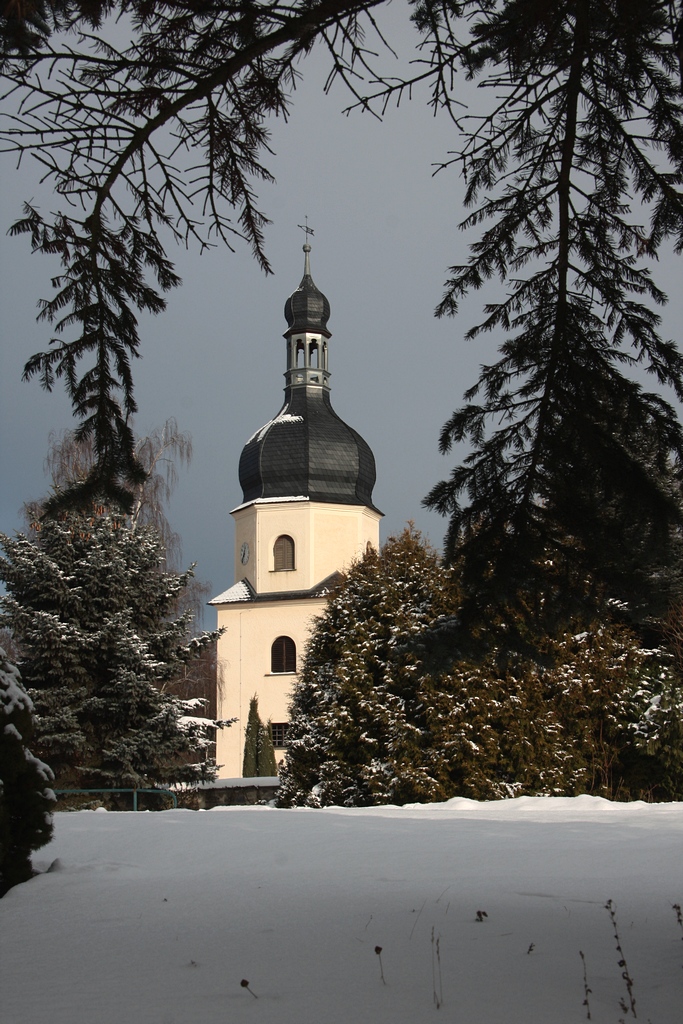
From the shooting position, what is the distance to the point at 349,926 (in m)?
5.32

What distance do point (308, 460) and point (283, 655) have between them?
725 cm

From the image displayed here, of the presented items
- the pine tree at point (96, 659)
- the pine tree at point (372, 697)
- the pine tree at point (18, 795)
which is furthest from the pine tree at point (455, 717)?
the pine tree at point (18, 795)

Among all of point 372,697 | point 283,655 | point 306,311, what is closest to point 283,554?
point 283,655

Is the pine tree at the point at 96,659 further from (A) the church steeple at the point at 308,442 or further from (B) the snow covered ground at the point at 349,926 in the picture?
(A) the church steeple at the point at 308,442

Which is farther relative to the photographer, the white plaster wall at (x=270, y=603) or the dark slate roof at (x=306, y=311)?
the dark slate roof at (x=306, y=311)

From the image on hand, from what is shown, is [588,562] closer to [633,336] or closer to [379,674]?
[633,336]

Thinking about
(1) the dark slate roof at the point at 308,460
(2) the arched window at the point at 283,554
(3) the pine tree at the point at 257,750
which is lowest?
(3) the pine tree at the point at 257,750

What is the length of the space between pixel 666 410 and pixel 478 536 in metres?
1.10

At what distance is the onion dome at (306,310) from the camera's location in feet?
132

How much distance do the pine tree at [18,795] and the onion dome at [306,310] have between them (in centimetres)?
3429

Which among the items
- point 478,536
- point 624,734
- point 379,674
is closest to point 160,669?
point 379,674

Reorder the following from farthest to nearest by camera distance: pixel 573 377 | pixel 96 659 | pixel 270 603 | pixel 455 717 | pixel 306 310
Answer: pixel 306 310 < pixel 270 603 < pixel 96 659 < pixel 455 717 < pixel 573 377

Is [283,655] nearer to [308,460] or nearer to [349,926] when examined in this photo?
[308,460]

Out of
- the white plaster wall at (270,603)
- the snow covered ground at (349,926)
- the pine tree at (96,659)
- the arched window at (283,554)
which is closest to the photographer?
the snow covered ground at (349,926)
